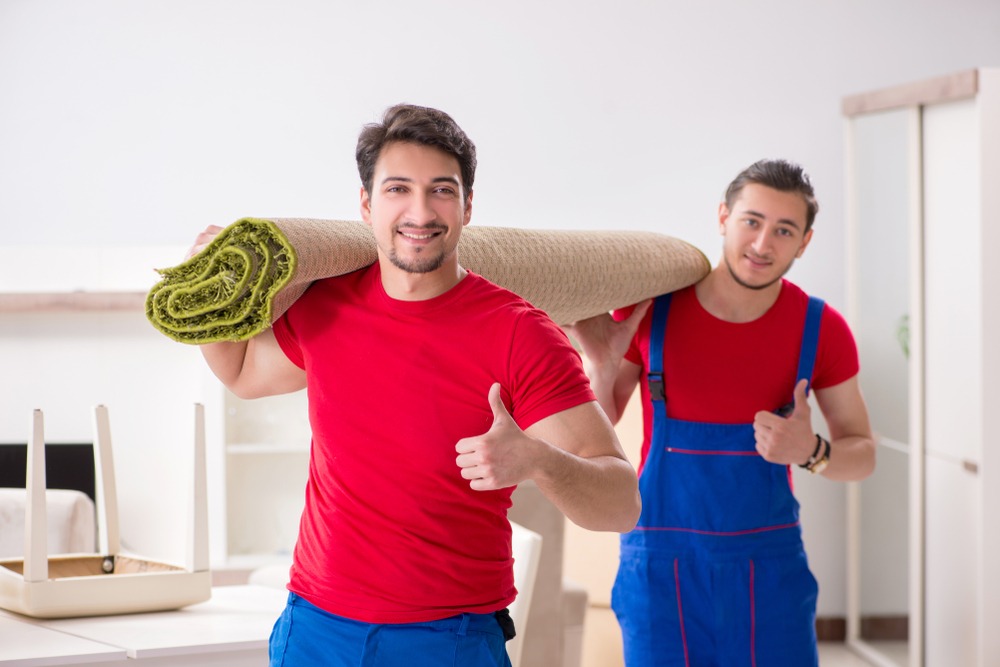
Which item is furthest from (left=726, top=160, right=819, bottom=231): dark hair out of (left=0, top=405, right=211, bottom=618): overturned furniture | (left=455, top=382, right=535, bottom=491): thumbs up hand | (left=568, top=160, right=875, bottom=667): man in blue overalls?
(left=0, top=405, right=211, bottom=618): overturned furniture

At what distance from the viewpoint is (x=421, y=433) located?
1428mm

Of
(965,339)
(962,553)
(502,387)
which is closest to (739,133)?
(965,339)

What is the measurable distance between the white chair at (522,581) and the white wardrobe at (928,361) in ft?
6.41

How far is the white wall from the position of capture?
4188mm

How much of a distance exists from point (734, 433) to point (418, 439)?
36.2 inches

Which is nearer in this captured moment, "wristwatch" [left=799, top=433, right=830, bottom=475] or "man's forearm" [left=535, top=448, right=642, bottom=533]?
"man's forearm" [left=535, top=448, right=642, bottom=533]

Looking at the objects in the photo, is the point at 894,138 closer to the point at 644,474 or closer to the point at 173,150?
the point at 644,474

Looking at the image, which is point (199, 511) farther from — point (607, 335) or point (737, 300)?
point (737, 300)

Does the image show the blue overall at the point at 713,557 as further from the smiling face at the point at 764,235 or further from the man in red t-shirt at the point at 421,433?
the man in red t-shirt at the point at 421,433

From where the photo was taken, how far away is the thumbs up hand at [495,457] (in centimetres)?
125

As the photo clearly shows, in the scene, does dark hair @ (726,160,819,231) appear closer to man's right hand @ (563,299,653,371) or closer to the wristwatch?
man's right hand @ (563,299,653,371)

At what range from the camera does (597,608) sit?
11.2 feet

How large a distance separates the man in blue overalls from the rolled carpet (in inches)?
14.5

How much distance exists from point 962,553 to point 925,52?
2.14 m
